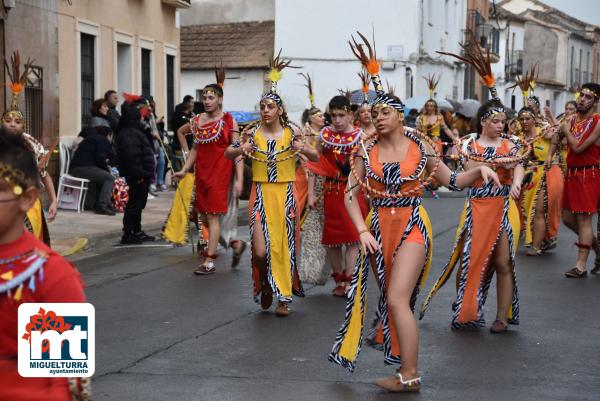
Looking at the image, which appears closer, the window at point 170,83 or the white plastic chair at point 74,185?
the white plastic chair at point 74,185

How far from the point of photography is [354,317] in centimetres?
696

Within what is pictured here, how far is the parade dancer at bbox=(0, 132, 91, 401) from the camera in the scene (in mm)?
3689

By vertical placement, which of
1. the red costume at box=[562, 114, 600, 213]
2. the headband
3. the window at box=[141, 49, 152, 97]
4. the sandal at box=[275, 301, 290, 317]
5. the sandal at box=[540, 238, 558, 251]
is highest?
the window at box=[141, 49, 152, 97]

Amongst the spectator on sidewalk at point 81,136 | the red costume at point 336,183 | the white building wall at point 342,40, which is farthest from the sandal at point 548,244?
the white building wall at point 342,40

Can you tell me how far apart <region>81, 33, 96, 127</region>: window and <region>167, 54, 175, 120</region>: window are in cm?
546

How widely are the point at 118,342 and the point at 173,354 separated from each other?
62 cm

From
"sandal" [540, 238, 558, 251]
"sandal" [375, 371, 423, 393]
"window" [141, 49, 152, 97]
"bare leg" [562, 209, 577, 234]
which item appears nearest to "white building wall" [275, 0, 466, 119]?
"window" [141, 49, 152, 97]

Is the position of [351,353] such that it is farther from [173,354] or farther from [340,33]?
[340,33]

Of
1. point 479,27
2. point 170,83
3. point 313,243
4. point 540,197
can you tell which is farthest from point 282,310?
point 479,27

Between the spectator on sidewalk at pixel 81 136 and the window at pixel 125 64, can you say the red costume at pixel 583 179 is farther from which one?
the window at pixel 125 64

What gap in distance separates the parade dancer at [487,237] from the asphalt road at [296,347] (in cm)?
21

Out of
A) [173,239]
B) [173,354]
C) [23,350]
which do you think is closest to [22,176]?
[23,350]

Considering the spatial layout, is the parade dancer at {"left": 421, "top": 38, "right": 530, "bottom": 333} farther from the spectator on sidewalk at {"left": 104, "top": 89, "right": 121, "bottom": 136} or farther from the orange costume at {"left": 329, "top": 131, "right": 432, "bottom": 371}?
the spectator on sidewalk at {"left": 104, "top": 89, "right": 121, "bottom": 136}

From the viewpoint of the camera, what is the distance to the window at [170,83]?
2831cm
